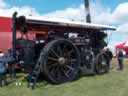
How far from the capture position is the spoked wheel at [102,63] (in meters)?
15.0

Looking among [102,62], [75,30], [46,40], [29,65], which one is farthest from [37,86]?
[102,62]

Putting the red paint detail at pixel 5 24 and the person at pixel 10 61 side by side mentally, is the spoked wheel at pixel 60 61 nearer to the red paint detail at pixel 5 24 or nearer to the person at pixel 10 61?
the person at pixel 10 61

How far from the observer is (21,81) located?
41.8ft

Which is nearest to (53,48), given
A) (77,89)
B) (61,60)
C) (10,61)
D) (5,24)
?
(61,60)

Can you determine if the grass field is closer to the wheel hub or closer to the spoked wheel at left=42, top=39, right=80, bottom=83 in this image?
the spoked wheel at left=42, top=39, right=80, bottom=83

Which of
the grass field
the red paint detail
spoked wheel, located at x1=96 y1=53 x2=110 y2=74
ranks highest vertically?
the red paint detail

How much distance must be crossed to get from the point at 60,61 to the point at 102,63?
134 inches

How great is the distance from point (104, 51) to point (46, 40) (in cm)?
386

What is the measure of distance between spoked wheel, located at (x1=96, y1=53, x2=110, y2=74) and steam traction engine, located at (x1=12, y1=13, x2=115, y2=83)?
0.47 meters

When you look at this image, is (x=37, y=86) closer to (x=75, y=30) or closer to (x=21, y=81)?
(x=21, y=81)

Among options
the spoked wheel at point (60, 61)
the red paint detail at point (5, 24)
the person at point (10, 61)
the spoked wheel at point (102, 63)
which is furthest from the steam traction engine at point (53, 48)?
the red paint detail at point (5, 24)

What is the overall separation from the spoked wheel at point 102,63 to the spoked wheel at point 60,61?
208 centimetres

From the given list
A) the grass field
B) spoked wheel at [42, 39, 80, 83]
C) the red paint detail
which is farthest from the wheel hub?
the red paint detail

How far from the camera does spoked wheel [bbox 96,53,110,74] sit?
15.0m
